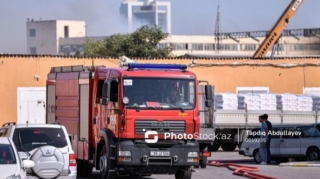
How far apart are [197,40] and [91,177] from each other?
345 feet

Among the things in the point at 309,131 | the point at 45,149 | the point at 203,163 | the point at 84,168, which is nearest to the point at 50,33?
the point at 309,131

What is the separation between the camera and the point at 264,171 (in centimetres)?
2683

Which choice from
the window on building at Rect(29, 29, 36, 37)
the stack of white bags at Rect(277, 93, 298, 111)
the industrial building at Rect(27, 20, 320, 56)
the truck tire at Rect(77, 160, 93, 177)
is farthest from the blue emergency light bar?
the window on building at Rect(29, 29, 36, 37)

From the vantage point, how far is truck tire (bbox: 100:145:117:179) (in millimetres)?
21875

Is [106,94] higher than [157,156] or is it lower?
higher

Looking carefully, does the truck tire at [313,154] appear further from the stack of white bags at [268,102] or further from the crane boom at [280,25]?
the crane boom at [280,25]

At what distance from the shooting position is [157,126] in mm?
21500

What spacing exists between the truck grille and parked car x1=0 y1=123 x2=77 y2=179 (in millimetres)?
2007

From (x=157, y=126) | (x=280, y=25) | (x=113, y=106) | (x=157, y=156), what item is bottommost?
(x=157, y=156)

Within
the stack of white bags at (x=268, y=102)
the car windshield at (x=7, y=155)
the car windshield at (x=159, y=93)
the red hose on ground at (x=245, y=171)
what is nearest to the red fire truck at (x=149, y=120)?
the car windshield at (x=159, y=93)

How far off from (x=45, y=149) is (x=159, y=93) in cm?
368

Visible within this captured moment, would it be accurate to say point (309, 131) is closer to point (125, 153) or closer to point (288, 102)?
point (288, 102)

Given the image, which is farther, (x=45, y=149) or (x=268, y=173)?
(x=268, y=173)

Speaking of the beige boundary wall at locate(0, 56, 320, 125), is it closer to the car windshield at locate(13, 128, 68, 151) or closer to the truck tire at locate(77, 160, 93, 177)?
the truck tire at locate(77, 160, 93, 177)
